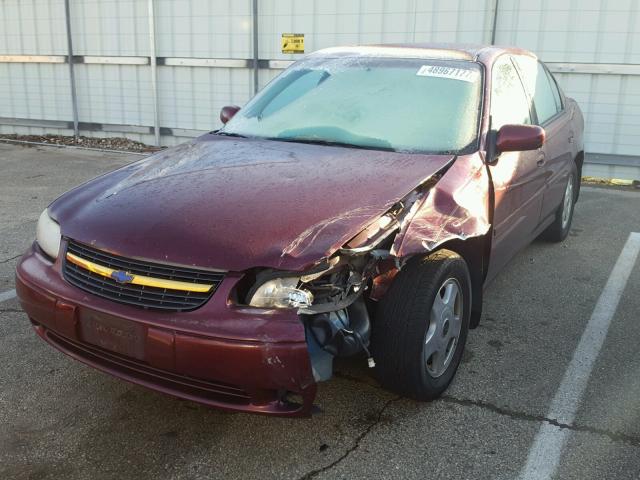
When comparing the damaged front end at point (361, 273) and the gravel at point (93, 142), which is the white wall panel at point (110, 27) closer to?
the gravel at point (93, 142)

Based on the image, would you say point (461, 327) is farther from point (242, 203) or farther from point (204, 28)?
point (204, 28)

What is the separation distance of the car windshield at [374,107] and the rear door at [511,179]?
211mm

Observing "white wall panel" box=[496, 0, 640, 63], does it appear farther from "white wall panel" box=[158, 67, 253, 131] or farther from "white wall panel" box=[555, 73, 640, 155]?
"white wall panel" box=[158, 67, 253, 131]

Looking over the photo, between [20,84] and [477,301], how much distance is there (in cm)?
1056

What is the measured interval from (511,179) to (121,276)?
2.18m

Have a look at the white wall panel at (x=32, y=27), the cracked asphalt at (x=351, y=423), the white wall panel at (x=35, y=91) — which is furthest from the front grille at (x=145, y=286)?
the white wall panel at (x=32, y=27)

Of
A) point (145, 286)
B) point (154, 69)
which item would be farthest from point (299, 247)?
Result: point (154, 69)

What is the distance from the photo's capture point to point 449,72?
3.68 m

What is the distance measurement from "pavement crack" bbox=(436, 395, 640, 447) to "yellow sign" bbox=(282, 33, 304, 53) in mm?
7075

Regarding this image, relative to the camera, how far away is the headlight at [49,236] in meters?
2.77

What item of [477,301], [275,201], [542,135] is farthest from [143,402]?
[542,135]

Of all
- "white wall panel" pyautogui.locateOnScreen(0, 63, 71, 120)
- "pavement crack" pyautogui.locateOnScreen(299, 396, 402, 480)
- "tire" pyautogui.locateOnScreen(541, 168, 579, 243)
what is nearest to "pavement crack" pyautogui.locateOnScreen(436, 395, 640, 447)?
"pavement crack" pyautogui.locateOnScreen(299, 396, 402, 480)

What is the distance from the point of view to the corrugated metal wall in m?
7.85

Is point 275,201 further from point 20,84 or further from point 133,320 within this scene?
point 20,84
